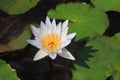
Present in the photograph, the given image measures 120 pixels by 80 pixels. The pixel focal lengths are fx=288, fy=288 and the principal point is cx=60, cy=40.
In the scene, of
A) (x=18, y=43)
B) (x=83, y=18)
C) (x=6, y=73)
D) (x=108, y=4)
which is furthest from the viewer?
(x=108, y=4)

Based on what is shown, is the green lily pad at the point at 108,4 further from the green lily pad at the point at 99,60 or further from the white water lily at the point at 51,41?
the white water lily at the point at 51,41

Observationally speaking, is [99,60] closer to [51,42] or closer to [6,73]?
[51,42]

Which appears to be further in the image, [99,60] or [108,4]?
[108,4]

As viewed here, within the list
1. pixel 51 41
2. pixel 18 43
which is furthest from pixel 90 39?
pixel 18 43

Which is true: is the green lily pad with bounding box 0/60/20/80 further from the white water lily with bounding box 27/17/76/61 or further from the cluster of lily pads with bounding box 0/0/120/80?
the white water lily with bounding box 27/17/76/61

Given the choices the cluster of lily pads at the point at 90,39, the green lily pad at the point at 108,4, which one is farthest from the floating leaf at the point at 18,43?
the green lily pad at the point at 108,4

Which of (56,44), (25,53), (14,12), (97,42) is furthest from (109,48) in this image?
(14,12)

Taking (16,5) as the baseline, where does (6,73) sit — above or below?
below
